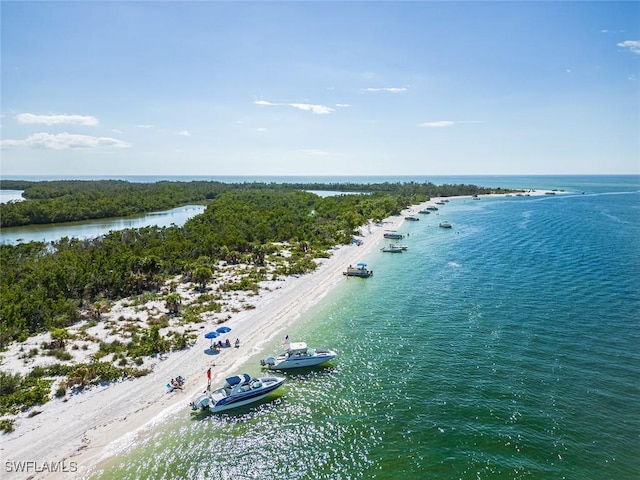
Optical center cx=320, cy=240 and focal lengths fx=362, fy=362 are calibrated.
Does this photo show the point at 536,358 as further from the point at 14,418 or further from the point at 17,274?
the point at 17,274

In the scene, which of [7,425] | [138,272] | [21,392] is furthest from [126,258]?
[7,425]

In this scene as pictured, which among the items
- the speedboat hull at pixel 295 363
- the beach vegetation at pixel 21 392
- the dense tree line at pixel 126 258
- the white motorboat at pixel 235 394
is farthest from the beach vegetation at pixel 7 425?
the speedboat hull at pixel 295 363

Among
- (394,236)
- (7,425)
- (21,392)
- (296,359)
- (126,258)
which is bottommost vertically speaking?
(7,425)

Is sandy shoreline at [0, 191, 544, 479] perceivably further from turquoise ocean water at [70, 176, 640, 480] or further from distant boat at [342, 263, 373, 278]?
distant boat at [342, 263, 373, 278]

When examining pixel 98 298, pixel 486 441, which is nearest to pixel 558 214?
pixel 486 441

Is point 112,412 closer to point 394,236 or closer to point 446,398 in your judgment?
point 446,398

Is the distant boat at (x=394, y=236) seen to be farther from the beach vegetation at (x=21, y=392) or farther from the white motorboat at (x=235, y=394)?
the beach vegetation at (x=21, y=392)
